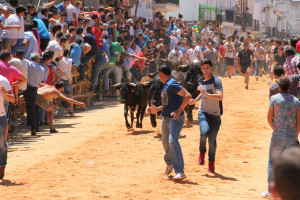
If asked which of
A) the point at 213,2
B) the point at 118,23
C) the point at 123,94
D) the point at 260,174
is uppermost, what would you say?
the point at 213,2

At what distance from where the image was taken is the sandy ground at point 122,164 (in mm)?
7203

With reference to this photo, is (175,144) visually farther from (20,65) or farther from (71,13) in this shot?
(71,13)

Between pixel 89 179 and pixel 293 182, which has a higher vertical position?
pixel 293 182

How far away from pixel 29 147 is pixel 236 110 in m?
8.66

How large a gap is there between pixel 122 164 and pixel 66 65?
261 inches

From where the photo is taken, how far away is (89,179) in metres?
7.88

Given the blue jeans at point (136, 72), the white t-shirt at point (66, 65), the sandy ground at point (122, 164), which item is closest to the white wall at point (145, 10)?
the blue jeans at point (136, 72)

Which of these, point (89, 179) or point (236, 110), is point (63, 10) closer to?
point (236, 110)

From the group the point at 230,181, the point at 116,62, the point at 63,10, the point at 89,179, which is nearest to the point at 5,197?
the point at 89,179

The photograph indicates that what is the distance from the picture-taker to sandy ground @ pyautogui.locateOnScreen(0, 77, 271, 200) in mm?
7203

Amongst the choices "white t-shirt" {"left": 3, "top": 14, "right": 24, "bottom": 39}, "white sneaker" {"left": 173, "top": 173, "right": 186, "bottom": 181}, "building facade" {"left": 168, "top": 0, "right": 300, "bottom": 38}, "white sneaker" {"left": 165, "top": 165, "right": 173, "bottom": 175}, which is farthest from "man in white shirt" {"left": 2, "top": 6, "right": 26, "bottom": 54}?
"building facade" {"left": 168, "top": 0, "right": 300, "bottom": 38}

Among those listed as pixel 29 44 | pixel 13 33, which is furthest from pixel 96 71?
pixel 13 33

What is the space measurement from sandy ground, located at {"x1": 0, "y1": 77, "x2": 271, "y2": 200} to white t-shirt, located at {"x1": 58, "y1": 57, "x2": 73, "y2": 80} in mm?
1339

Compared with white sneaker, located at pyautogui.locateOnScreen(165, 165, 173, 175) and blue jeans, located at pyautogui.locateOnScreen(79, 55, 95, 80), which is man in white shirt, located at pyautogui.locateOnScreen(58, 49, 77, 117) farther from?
white sneaker, located at pyautogui.locateOnScreen(165, 165, 173, 175)
